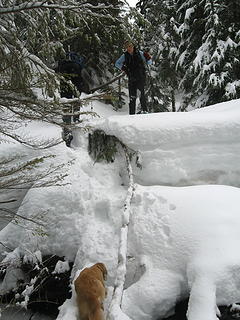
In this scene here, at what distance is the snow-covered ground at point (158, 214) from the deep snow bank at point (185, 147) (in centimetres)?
2

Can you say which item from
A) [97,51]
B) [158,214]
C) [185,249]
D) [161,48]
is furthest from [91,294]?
[161,48]

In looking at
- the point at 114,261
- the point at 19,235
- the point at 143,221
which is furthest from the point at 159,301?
the point at 19,235

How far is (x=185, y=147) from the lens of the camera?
6473 mm

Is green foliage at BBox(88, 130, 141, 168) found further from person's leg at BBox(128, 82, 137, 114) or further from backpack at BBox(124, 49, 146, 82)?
backpack at BBox(124, 49, 146, 82)

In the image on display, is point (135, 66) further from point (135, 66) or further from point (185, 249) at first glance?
point (185, 249)

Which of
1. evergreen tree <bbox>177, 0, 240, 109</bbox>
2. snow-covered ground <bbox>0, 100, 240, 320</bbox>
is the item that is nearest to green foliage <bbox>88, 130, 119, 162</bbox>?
snow-covered ground <bbox>0, 100, 240, 320</bbox>

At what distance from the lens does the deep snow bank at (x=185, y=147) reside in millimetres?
6266

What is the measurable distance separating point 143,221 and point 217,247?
1.31 meters

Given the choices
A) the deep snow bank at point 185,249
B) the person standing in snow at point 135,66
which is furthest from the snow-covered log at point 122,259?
the person standing in snow at point 135,66

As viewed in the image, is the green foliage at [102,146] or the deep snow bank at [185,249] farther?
the green foliage at [102,146]

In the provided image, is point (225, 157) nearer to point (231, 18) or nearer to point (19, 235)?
point (19, 235)

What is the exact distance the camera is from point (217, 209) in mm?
4914

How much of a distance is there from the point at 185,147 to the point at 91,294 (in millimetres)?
3646

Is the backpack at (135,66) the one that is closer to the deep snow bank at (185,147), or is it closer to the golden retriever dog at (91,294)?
the deep snow bank at (185,147)
